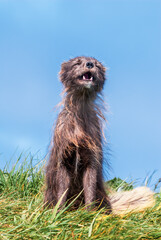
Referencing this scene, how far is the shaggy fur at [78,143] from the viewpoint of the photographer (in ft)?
14.1

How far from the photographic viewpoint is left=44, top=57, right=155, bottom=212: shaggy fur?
4.29 m

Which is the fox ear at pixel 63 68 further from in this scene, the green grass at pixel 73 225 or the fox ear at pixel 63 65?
the green grass at pixel 73 225

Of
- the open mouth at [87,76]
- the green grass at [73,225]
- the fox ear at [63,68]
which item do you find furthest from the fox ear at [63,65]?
the green grass at [73,225]

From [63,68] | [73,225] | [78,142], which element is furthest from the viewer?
[63,68]

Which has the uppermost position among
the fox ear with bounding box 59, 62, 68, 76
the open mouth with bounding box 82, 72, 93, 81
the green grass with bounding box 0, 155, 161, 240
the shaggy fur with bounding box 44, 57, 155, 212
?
the fox ear with bounding box 59, 62, 68, 76

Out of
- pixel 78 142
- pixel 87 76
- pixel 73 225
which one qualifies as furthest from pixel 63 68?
pixel 73 225

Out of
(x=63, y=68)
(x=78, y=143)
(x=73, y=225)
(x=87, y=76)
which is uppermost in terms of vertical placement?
(x=63, y=68)

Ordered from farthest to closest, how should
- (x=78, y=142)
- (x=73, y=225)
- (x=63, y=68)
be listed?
(x=63, y=68), (x=78, y=142), (x=73, y=225)

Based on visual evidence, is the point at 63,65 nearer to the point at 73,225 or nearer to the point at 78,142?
the point at 78,142

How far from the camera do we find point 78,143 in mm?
4301

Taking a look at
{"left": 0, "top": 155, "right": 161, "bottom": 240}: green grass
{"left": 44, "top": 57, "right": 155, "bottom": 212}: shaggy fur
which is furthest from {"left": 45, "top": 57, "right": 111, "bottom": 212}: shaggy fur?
{"left": 0, "top": 155, "right": 161, "bottom": 240}: green grass

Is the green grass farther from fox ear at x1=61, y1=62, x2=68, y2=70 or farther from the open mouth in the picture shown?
fox ear at x1=61, y1=62, x2=68, y2=70

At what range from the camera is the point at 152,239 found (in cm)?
357

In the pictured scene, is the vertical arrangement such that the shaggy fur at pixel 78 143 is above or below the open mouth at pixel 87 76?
below
